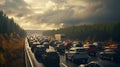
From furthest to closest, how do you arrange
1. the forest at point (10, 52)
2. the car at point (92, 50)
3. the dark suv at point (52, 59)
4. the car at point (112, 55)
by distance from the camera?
1. the car at point (92, 50)
2. the forest at point (10, 52)
3. the car at point (112, 55)
4. the dark suv at point (52, 59)

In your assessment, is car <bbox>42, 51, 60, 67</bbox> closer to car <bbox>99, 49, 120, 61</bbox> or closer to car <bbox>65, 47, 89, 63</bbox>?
car <bbox>65, 47, 89, 63</bbox>

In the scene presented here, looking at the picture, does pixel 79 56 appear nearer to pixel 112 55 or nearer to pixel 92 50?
pixel 112 55

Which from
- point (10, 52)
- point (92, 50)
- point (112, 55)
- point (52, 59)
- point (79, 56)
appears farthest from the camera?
point (10, 52)

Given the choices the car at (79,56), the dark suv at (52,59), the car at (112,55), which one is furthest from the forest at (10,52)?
the car at (112,55)

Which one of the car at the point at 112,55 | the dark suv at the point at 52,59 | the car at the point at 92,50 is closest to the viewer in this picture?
the dark suv at the point at 52,59

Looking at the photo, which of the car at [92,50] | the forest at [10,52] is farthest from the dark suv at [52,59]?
the car at [92,50]

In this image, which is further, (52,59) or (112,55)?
(112,55)

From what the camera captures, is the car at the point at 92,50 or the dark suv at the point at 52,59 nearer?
the dark suv at the point at 52,59

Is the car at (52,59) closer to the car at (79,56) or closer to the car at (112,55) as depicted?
the car at (79,56)

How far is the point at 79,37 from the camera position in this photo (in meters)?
146

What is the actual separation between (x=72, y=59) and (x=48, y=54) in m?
3.07

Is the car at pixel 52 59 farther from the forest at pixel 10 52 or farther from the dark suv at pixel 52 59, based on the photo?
the forest at pixel 10 52

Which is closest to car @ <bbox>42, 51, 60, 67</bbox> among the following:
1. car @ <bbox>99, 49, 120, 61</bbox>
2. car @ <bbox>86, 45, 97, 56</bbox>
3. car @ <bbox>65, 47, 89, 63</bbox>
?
car @ <bbox>65, 47, 89, 63</bbox>

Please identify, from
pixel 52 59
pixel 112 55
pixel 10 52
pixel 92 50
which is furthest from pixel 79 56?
pixel 10 52
